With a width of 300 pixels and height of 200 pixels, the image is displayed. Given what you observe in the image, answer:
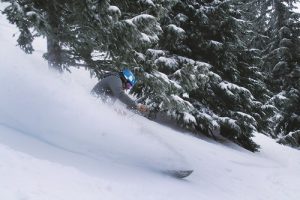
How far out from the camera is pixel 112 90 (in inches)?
355

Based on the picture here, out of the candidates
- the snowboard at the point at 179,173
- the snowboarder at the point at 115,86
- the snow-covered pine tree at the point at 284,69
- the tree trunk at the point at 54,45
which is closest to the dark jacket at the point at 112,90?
the snowboarder at the point at 115,86

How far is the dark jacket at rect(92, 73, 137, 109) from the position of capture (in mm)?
8883

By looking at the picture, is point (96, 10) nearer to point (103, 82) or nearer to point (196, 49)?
point (103, 82)

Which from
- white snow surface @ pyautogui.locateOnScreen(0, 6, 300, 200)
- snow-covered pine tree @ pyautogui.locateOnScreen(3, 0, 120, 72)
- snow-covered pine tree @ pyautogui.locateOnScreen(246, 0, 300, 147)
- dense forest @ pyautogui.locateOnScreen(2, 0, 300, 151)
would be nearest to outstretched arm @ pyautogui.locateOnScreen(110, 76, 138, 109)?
white snow surface @ pyautogui.locateOnScreen(0, 6, 300, 200)

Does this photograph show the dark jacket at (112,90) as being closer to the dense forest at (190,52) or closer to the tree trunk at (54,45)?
the dense forest at (190,52)

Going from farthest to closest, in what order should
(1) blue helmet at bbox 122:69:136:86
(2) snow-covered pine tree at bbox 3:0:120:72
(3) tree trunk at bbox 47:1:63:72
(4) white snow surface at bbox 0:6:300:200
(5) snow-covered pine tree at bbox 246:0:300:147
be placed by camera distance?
(5) snow-covered pine tree at bbox 246:0:300:147
(1) blue helmet at bbox 122:69:136:86
(3) tree trunk at bbox 47:1:63:72
(2) snow-covered pine tree at bbox 3:0:120:72
(4) white snow surface at bbox 0:6:300:200

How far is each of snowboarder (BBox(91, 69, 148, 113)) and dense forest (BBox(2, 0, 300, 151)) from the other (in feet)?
1.55

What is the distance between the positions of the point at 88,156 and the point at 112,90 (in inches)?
108

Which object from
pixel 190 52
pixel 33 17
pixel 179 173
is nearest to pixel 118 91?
pixel 179 173

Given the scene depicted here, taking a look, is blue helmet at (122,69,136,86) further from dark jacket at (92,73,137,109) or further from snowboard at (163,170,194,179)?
snowboard at (163,170,194,179)

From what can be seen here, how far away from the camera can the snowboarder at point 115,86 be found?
8891mm

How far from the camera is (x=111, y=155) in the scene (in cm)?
716

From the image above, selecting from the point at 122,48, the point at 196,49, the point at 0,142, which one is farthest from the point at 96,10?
the point at 196,49

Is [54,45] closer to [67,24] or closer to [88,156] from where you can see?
[67,24]
